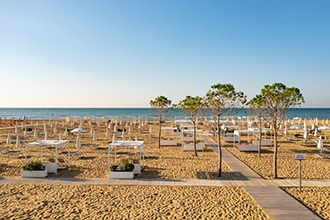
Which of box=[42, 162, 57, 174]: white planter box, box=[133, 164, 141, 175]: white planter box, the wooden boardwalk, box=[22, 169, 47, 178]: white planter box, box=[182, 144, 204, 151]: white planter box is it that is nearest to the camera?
the wooden boardwalk

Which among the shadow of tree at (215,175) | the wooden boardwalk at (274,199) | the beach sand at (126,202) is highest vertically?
the wooden boardwalk at (274,199)

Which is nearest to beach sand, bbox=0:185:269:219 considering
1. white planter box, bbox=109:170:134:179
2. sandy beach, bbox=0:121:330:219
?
sandy beach, bbox=0:121:330:219

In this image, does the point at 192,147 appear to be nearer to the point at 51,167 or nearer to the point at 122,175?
the point at 122,175

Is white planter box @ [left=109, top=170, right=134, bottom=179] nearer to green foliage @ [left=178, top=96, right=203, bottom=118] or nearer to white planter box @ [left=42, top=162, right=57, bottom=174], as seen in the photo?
white planter box @ [left=42, top=162, right=57, bottom=174]

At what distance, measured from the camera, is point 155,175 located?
39.1ft

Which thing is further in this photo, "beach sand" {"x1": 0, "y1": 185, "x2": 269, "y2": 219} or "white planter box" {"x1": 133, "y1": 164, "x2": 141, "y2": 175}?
"white planter box" {"x1": 133, "y1": 164, "x2": 141, "y2": 175}

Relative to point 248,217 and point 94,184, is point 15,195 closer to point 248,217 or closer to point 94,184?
point 94,184

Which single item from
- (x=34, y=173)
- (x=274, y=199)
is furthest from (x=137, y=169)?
(x=274, y=199)

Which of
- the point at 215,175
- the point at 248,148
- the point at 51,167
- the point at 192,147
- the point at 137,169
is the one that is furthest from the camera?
the point at 248,148

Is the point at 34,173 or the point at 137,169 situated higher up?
the point at 137,169

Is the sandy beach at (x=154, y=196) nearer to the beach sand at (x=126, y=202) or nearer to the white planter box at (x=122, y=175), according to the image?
the beach sand at (x=126, y=202)

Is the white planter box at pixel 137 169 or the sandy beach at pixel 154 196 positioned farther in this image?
the white planter box at pixel 137 169

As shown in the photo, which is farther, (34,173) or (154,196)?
(34,173)

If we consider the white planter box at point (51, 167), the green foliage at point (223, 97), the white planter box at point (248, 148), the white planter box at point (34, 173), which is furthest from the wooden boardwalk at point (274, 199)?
the white planter box at point (34, 173)
